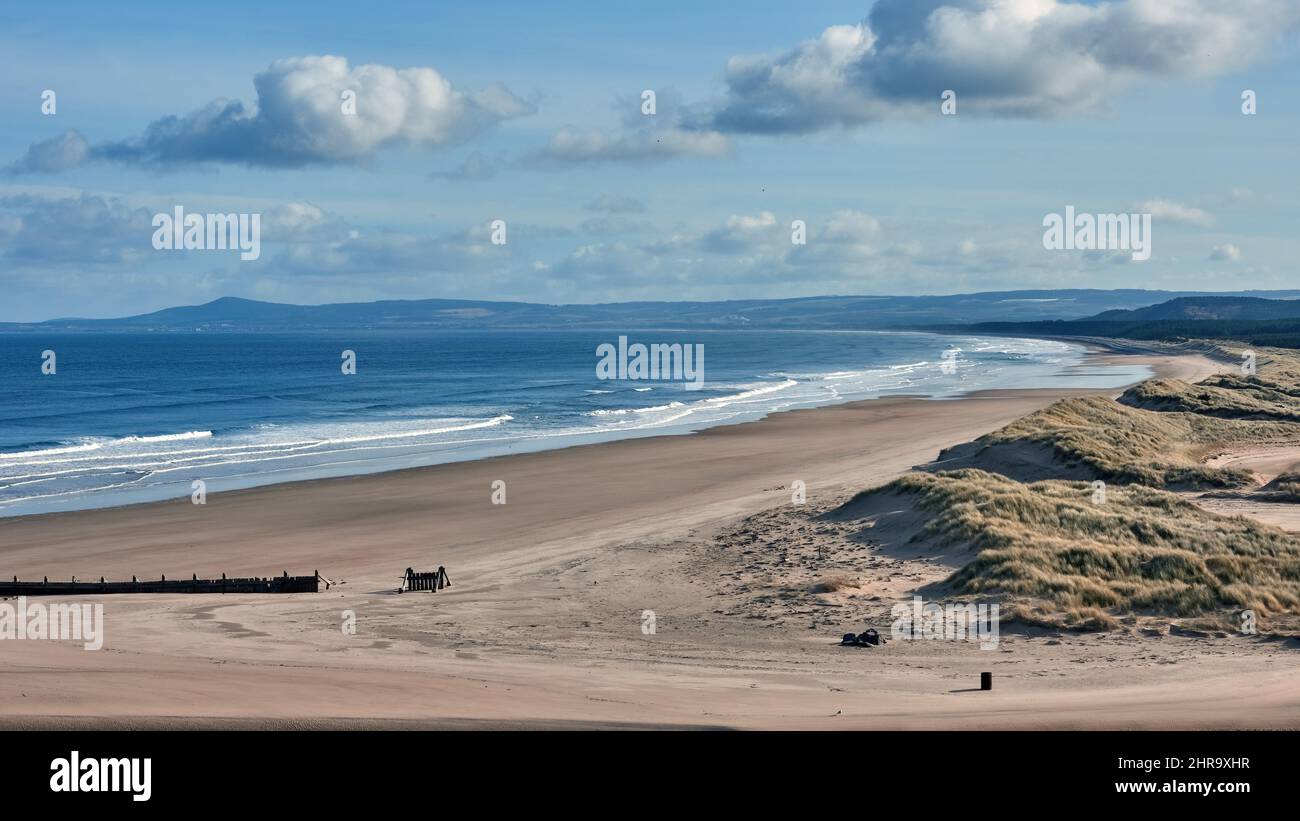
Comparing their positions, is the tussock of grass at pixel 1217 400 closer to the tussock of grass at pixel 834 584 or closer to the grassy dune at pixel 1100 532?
the grassy dune at pixel 1100 532

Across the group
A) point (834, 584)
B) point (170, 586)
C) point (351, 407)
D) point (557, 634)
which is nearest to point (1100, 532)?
point (834, 584)

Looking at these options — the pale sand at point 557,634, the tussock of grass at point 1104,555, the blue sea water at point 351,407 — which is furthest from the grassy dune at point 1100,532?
the blue sea water at point 351,407

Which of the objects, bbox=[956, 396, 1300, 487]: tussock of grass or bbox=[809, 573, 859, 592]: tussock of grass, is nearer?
bbox=[809, 573, 859, 592]: tussock of grass

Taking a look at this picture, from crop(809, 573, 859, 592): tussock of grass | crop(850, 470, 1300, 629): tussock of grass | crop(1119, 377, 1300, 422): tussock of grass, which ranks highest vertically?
crop(1119, 377, 1300, 422): tussock of grass

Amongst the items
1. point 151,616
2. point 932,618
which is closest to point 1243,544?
point 932,618

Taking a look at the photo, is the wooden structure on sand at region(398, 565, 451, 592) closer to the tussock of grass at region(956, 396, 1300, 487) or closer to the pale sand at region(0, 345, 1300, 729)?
the pale sand at region(0, 345, 1300, 729)

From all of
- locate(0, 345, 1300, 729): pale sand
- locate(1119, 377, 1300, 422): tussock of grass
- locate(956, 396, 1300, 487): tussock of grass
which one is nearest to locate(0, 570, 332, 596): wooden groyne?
locate(0, 345, 1300, 729): pale sand
